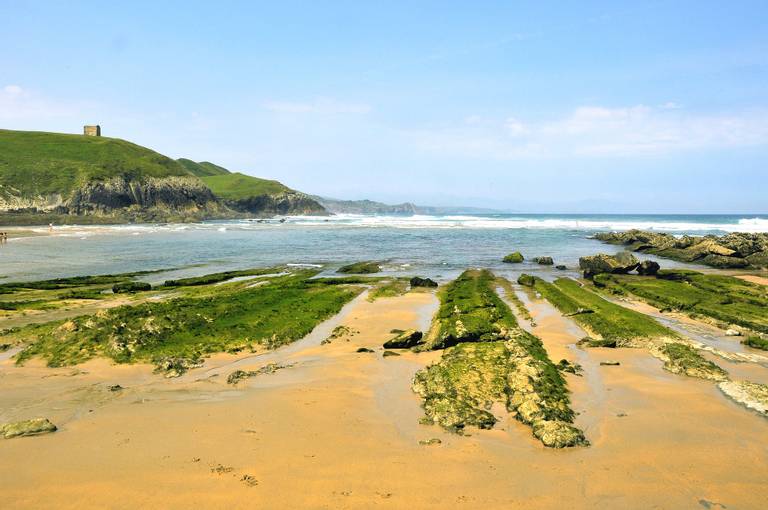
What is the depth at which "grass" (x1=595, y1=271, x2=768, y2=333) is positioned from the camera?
65.4ft

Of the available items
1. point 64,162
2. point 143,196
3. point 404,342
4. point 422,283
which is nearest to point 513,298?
point 422,283

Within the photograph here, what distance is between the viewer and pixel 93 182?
12600cm

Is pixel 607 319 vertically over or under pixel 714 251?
under

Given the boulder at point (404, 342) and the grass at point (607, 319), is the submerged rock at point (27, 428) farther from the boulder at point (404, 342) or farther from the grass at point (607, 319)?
the grass at point (607, 319)

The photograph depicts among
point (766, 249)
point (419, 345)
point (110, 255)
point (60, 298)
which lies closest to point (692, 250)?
point (766, 249)

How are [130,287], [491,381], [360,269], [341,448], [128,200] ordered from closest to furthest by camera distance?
[341,448] < [491,381] < [130,287] < [360,269] < [128,200]

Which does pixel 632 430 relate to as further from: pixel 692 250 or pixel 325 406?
pixel 692 250

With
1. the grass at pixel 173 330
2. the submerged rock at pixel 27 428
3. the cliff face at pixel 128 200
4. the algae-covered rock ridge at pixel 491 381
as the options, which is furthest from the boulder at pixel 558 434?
the cliff face at pixel 128 200

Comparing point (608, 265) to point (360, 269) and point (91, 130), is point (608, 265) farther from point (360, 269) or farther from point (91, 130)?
point (91, 130)

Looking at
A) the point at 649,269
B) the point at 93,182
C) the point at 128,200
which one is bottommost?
the point at 649,269

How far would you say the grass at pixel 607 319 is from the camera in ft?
54.5

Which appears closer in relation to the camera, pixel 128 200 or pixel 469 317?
pixel 469 317

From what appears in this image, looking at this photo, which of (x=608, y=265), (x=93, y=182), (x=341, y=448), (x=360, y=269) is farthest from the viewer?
(x=93, y=182)

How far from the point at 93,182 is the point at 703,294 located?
14075cm
